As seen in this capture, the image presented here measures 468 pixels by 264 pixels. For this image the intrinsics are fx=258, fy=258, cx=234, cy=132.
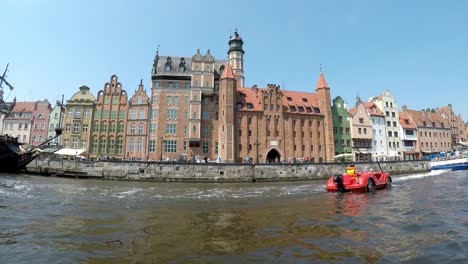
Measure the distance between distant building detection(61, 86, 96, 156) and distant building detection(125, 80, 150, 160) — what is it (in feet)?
30.1

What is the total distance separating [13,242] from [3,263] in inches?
73.0

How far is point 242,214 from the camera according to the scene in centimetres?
1264

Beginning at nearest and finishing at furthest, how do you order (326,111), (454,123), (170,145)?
(170,145) → (326,111) → (454,123)

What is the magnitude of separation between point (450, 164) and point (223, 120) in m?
42.9

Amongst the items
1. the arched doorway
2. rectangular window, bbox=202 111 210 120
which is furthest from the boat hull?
rectangular window, bbox=202 111 210 120

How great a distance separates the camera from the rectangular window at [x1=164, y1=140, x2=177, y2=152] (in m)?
55.0

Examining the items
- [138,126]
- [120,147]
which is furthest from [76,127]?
[138,126]

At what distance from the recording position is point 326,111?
62312 millimetres

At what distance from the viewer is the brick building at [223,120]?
54844 mm

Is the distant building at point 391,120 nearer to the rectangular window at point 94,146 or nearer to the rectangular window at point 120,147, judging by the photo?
the rectangular window at point 120,147


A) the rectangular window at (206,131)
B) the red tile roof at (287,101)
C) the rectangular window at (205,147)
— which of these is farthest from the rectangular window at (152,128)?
the red tile roof at (287,101)

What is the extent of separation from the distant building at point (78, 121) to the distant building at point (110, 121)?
4.31 feet

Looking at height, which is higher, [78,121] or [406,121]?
[406,121]

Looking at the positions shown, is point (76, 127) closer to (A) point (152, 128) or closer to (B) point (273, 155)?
(A) point (152, 128)
